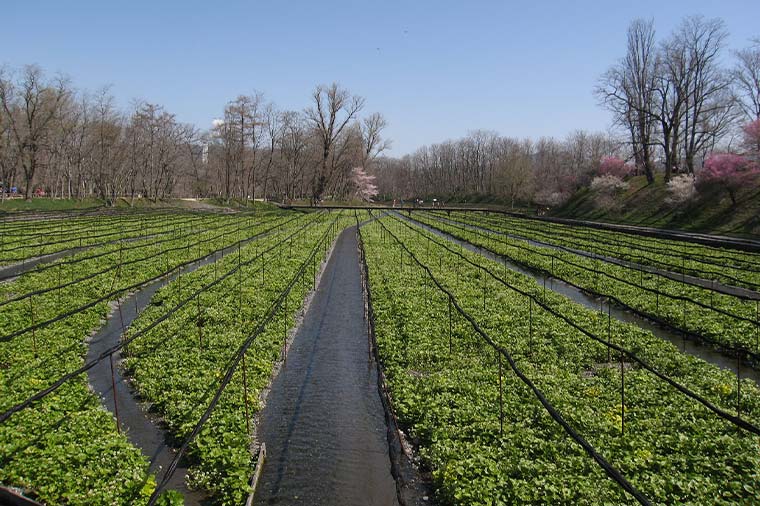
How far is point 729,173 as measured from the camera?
48.6m

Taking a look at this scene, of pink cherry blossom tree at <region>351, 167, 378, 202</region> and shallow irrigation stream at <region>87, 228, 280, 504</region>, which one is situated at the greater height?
pink cherry blossom tree at <region>351, 167, 378, 202</region>

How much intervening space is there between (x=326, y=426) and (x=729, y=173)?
168 feet

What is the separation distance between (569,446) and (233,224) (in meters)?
47.9

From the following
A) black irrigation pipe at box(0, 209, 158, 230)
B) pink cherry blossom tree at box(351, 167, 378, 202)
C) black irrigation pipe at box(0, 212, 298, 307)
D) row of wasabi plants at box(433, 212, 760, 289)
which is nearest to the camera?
black irrigation pipe at box(0, 212, 298, 307)

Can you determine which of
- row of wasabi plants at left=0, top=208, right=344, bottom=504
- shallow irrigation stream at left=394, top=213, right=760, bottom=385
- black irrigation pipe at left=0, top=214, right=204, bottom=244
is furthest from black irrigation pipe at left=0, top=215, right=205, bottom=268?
shallow irrigation stream at left=394, top=213, right=760, bottom=385

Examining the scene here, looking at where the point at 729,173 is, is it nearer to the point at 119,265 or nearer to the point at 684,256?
the point at 684,256

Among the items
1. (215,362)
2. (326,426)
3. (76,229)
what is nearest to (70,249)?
(76,229)

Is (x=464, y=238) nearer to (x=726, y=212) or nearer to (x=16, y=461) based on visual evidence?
(x=726, y=212)

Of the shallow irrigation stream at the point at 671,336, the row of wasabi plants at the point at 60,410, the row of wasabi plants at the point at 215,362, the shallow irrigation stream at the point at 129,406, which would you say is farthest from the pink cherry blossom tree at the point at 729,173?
the shallow irrigation stream at the point at 129,406

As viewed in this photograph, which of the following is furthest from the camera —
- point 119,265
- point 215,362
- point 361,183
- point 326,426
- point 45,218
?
point 361,183

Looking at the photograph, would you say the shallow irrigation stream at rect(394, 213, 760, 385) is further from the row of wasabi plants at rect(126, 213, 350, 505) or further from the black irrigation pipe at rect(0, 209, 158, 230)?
the black irrigation pipe at rect(0, 209, 158, 230)

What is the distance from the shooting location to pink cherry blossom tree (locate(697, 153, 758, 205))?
47.9m

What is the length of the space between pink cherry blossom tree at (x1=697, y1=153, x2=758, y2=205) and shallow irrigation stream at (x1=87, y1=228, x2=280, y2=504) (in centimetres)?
5106

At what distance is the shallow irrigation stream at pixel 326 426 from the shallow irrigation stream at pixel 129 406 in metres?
1.74
